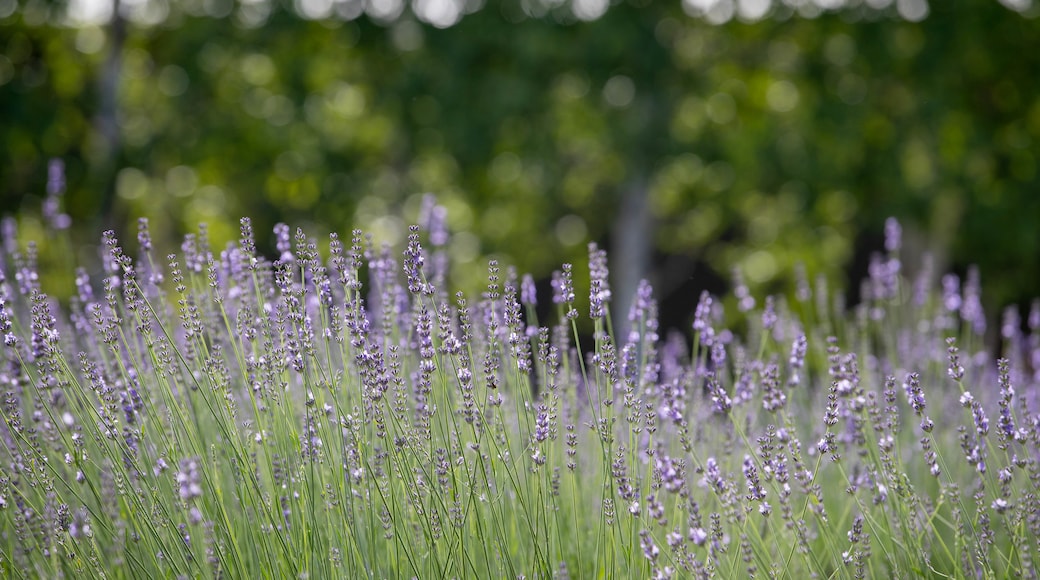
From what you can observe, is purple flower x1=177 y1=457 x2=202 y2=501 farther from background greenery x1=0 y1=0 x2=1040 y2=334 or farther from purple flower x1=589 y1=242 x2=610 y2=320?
background greenery x1=0 y1=0 x2=1040 y2=334

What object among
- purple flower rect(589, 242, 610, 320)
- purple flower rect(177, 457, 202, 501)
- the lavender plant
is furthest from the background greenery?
purple flower rect(177, 457, 202, 501)

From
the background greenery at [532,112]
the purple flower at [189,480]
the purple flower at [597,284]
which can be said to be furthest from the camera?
the background greenery at [532,112]

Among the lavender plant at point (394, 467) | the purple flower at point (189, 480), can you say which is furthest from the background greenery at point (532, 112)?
the purple flower at point (189, 480)

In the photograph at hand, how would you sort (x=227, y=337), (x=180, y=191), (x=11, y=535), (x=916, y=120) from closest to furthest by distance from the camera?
1. (x=11, y=535)
2. (x=227, y=337)
3. (x=916, y=120)
4. (x=180, y=191)

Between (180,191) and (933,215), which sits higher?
(180,191)

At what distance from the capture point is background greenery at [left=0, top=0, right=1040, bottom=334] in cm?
866

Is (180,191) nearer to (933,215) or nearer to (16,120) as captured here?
(16,120)

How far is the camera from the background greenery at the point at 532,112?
341 inches

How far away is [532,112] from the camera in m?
8.89

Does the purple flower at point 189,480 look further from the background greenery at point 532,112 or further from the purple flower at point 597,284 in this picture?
the background greenery at point 532,112

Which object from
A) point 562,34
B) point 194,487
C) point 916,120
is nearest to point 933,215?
point 916,120

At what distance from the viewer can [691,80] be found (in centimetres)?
904

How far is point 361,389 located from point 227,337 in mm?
853

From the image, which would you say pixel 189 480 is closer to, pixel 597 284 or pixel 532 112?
pixel 597 284
